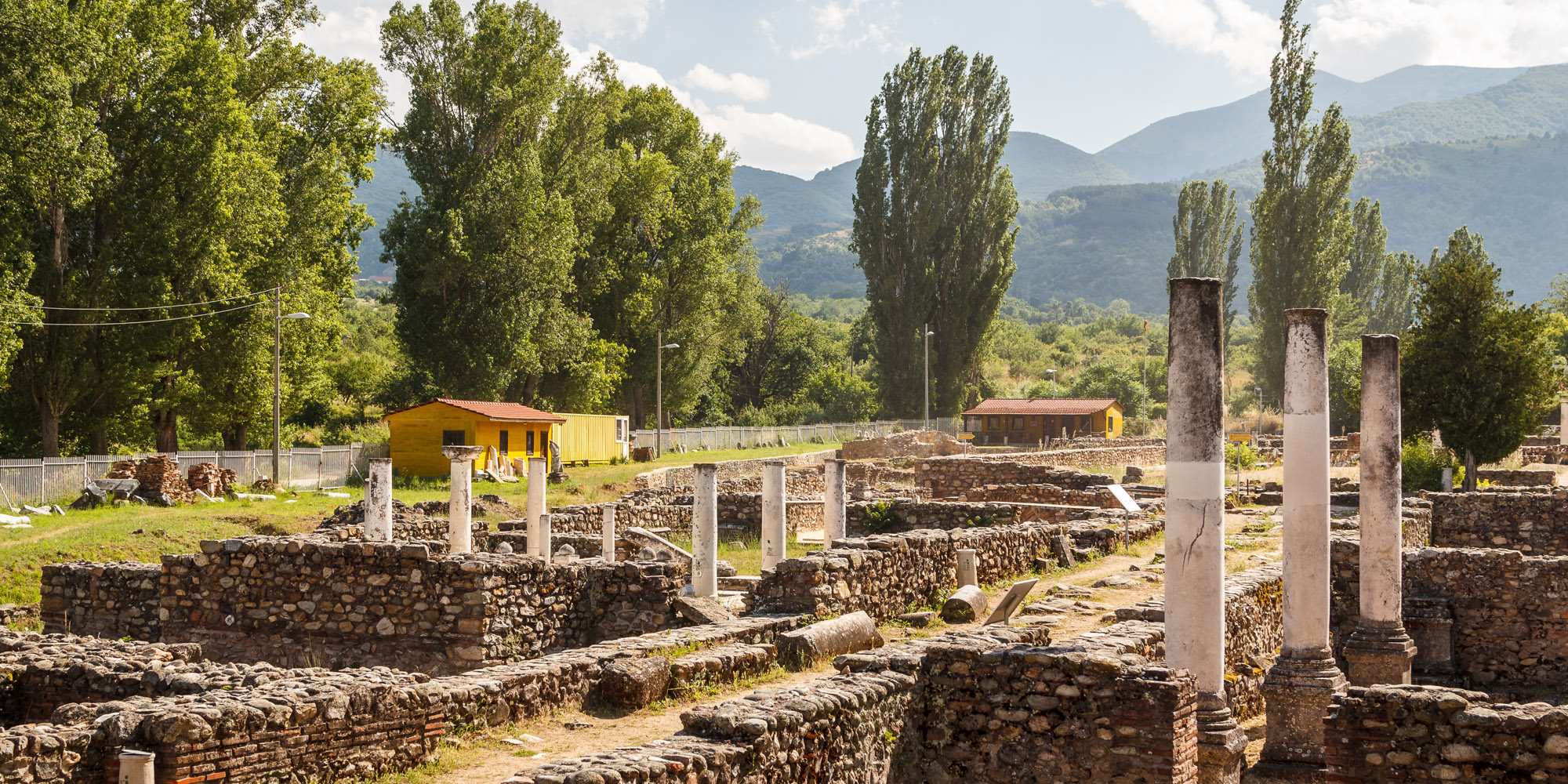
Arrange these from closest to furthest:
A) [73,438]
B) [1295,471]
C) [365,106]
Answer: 1. [1295,471]
2. [73,438]
3. [365,106]

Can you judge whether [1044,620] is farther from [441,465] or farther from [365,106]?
[365,106]

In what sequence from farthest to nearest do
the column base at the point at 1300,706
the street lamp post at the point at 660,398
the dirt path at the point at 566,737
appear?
1. the street lamp post at the point at 660,398
2. the column base at the point at 1300,706
3. the dirt path at the point at 566,737

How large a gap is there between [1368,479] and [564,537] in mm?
12223

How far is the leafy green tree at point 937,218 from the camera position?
61.3 metres

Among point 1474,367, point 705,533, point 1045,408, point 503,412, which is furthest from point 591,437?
point 1045,408

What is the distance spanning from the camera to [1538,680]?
14.4 m

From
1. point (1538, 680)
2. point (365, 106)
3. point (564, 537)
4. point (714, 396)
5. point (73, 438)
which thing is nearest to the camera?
→ point (1538, 680)

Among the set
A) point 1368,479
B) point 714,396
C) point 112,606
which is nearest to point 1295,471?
point 1368,479

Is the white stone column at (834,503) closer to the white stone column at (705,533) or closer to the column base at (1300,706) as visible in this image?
the white stone column at (705,533)

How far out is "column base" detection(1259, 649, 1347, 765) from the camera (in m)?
10.5

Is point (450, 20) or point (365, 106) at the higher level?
point (450, 20)

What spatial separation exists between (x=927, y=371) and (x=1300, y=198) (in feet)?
66.8

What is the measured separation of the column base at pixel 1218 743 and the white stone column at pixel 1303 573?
1.50 meters

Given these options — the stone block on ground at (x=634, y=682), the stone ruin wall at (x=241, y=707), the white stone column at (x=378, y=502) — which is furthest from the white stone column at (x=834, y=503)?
the stone block on ground at (x=634, y=682)
